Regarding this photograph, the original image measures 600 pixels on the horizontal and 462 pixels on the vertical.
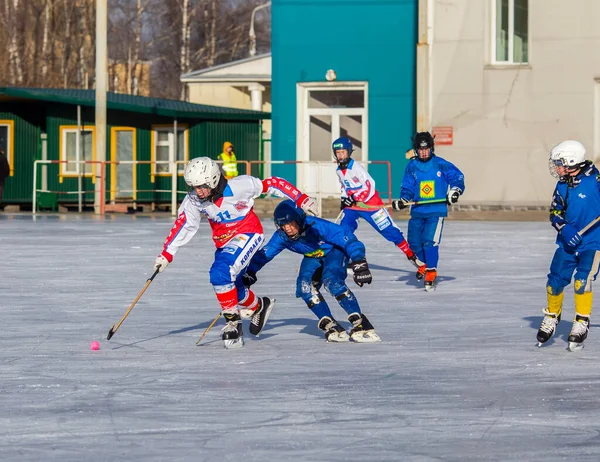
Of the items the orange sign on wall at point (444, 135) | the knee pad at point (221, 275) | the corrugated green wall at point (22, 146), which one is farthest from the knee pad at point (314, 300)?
the corrugated green wall at point (22, 146)

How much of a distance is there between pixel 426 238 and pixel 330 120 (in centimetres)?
1755

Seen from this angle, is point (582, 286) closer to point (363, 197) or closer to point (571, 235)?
point (571, 235)

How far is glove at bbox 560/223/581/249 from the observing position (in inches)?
379

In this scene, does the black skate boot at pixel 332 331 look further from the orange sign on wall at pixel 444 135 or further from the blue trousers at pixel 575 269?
the orange sign on wall at pixel 444 135

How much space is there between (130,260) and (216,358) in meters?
8.13

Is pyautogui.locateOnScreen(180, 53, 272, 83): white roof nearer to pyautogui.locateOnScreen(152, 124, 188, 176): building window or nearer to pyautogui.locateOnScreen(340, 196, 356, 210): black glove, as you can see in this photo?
pyautogui.locateOnScreen(152, 124, 188, 176): building window

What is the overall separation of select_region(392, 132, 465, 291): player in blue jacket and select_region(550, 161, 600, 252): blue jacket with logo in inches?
174

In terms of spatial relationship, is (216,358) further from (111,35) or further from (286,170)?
(111,35)

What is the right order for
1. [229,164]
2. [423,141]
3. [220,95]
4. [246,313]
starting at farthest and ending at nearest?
[220,95]
[229,164]
[423,141]
[246,313]

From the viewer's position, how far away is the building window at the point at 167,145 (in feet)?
112

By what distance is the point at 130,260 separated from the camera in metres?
17.4

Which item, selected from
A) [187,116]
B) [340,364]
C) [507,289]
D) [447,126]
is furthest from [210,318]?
[187,116]

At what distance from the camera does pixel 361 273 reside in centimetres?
962

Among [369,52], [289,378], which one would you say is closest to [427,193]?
[289,378]
